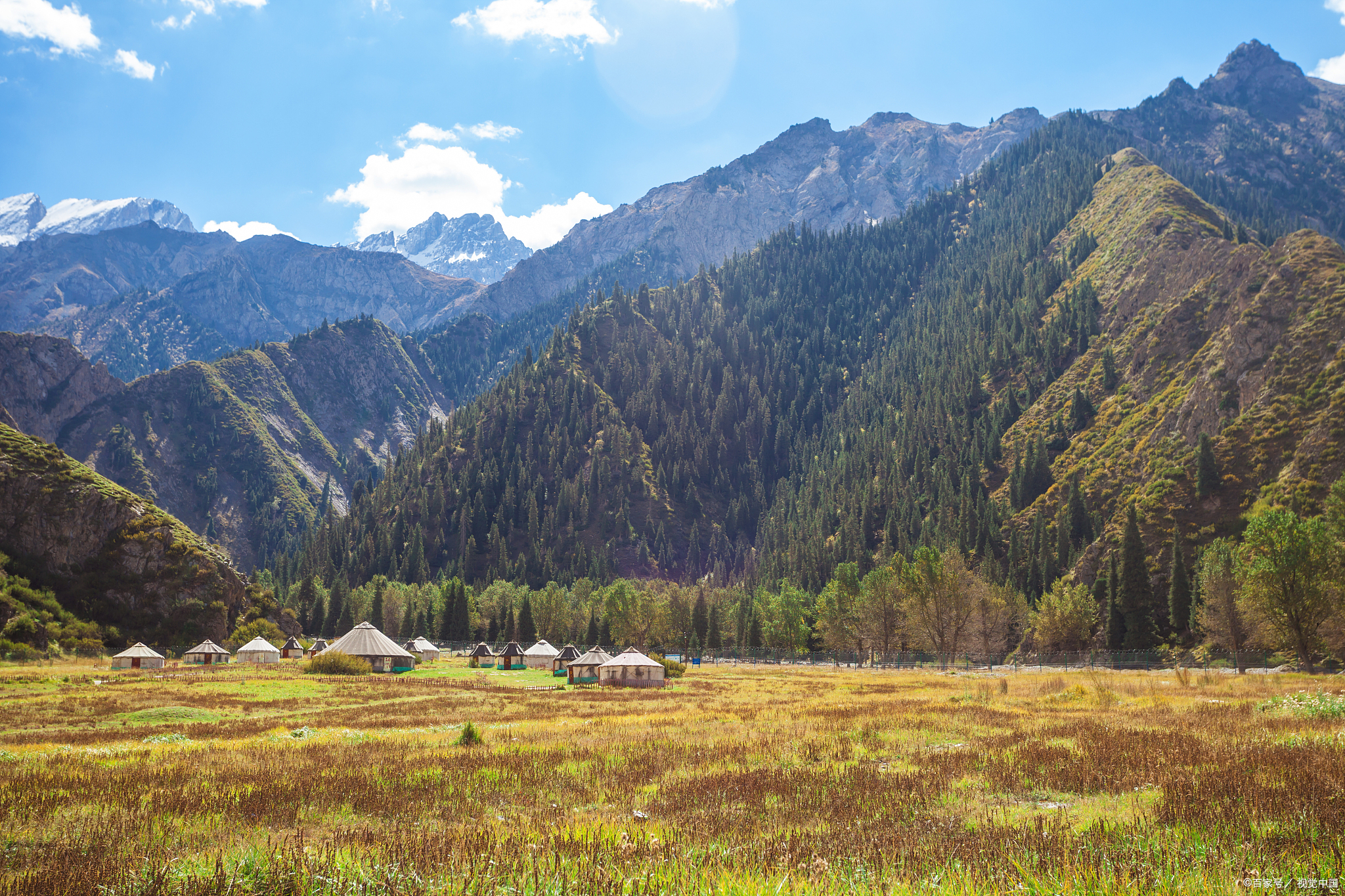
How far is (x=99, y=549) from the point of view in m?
81.1

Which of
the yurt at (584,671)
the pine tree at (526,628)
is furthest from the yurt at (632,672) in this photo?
the pine tree at (526,628)

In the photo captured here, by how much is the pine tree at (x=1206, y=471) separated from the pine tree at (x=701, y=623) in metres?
79.9

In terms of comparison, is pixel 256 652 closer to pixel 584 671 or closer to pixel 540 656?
pixel 540 656

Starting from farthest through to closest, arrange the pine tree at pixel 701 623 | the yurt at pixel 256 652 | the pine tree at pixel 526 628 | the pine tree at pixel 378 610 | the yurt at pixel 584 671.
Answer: the pine tree at pixel 378 610
the pine tree at pixel 701 623
the pine tree at pixel 526 628
the yurt at pixel 256 652
the yurt at pixel 584 671

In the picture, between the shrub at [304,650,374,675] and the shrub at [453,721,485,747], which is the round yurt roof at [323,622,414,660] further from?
the shrub at [453,721,485,747]

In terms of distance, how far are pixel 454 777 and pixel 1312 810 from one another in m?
15.4

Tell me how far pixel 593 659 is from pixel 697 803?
60.8 meters

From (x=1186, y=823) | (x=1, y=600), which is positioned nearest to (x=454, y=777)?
(x=1186, y=823)

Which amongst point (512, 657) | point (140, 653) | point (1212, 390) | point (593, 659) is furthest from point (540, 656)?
point (1212, 390)

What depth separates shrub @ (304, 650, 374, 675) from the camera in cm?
7381

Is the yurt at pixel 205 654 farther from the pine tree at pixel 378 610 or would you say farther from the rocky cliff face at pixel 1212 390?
the rocky cliff face at pixel 1212 390

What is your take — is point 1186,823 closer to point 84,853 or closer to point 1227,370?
point 84,853

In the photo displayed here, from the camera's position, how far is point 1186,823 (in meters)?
9.34

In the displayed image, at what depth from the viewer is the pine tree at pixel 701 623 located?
129m
